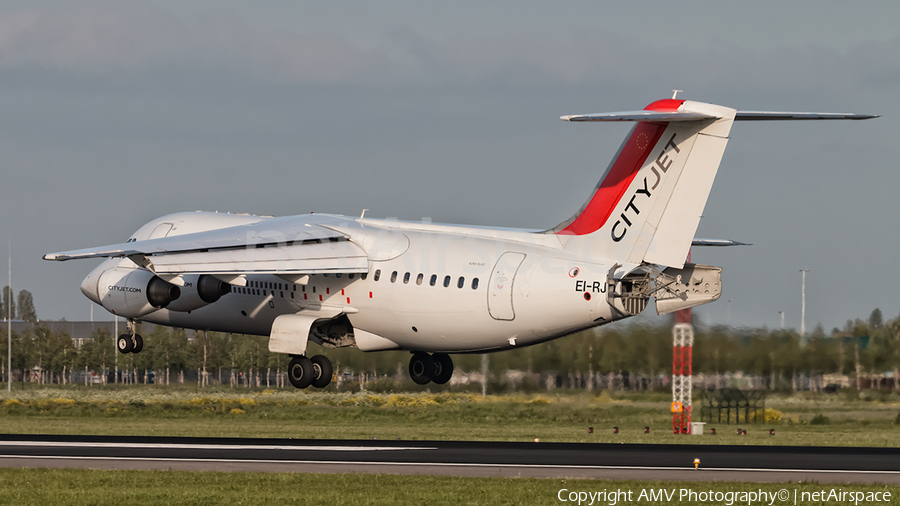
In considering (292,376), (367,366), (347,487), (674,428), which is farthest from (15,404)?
(347,487)

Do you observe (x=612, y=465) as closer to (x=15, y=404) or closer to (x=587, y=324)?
(x=587, y=324)

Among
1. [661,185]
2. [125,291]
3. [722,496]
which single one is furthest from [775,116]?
[125,291]

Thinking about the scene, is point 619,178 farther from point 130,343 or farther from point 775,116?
point 130,343

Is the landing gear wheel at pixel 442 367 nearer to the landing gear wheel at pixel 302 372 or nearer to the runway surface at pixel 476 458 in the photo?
the runway surface at pixel 476 458

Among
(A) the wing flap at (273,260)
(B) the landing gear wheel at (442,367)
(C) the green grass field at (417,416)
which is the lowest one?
(C) the green grass field at (417,416)

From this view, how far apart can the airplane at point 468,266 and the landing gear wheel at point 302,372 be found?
0.03m

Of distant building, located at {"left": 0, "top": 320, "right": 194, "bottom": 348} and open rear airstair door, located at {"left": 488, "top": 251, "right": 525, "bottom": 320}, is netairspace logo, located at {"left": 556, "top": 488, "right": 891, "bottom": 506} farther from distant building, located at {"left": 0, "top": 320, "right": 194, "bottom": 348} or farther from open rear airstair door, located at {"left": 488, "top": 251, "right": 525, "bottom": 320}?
distant building, located at {"left": 0, "top": 320, "right": 194, "bottom": 348}

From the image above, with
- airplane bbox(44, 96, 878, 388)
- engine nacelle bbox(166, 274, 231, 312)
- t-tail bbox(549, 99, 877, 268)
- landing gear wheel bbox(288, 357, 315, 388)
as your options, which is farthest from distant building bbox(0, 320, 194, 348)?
t-tail bbox(549, 99, 877, 268)

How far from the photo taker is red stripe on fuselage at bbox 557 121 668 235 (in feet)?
80.6

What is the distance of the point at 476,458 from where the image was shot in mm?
24656

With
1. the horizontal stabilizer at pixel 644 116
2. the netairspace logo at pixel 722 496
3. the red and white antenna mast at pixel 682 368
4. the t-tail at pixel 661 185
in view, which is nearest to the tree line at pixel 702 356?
the red and white antenna mast at pixel 682 368

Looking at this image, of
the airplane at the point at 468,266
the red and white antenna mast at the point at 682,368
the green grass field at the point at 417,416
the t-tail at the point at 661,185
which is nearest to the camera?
the t-tail at the point at 661,185

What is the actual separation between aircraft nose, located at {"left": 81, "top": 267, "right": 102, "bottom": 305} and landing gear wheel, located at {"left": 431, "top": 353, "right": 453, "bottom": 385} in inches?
379

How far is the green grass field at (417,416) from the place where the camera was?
32562 mm
